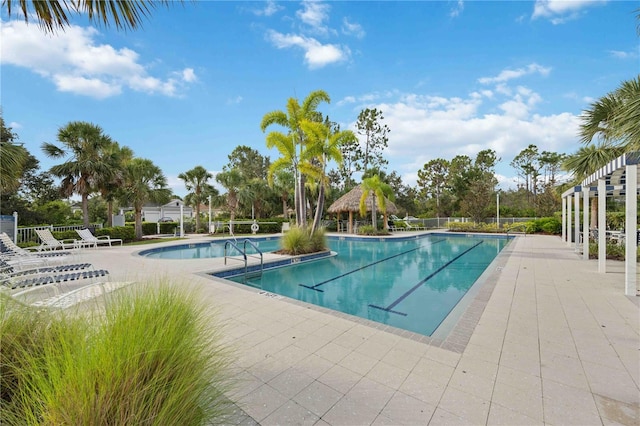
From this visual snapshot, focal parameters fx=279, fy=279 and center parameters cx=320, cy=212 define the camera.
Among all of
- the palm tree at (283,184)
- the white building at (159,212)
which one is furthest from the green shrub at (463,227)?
the white building at (159,212)

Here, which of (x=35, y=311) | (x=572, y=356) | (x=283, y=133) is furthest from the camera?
(x=283, y=133)

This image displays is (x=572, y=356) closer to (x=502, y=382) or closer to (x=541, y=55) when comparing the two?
(x=502, y=382)

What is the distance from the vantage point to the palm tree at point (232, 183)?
80.9 feet

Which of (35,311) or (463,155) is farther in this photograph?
(463,155)

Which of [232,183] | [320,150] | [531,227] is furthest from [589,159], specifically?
[232,183]

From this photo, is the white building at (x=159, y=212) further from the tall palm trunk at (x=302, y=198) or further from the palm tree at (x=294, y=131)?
the tall palm trunk at (x=302, y=198)

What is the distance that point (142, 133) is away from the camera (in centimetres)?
1565

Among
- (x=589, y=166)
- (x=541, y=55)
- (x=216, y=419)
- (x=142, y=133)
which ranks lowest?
(x=216, y=419)

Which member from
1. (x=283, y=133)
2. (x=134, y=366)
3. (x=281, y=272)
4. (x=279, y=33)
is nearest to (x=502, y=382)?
(x=134, y=366)

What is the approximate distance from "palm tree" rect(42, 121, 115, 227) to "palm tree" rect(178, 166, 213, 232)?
822cm

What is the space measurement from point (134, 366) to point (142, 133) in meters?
17.6

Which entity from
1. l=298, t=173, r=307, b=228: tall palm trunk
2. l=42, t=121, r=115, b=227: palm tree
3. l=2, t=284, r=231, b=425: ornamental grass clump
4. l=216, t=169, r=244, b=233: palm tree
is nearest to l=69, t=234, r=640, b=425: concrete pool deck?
l=2, t=284, r=231, b=425: ornamental grass clump

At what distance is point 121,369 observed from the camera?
4.75 ft

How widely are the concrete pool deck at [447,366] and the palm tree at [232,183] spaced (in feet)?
69.0
